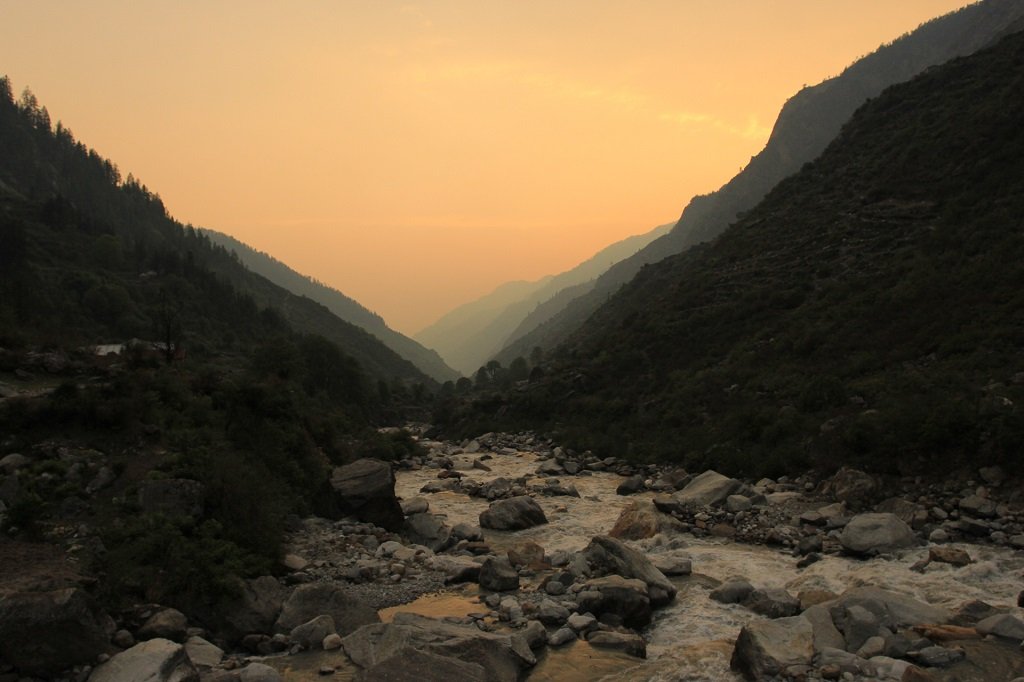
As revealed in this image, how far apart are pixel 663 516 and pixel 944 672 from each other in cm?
1063

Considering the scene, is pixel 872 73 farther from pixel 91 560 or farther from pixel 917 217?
pixel 91 560

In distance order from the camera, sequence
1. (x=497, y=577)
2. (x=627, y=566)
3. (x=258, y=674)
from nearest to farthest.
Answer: (x=258, y=674)
(x=627, y=566)
(x=497, y=577)

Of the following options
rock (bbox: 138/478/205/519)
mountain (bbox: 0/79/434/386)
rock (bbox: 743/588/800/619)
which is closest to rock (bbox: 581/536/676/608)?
rock (bbox: 743/588/800/619)

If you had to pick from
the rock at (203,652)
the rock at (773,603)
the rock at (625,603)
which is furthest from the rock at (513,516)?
the rock at (203,652)

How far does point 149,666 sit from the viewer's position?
9945 mm

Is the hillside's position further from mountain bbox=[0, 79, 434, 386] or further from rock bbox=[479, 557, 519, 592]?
mountain bbox=[0, 79, 434, 386]

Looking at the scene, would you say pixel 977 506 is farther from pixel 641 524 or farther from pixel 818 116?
pixel 818 116

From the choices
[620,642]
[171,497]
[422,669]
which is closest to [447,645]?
[422,669]

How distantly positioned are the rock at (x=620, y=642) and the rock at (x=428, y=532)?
8012mm

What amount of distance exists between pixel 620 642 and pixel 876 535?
888 cm

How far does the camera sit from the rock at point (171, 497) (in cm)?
1512

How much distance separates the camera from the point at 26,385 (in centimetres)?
1992

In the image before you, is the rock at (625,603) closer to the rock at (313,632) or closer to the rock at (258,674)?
the rock at (313,632)

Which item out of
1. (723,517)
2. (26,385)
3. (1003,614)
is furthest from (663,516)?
(26,385)
